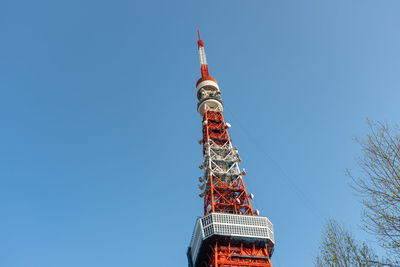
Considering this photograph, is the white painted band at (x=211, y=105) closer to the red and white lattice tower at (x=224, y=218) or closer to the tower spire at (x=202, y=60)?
the red and white lattice tower at (x=224, y=218)

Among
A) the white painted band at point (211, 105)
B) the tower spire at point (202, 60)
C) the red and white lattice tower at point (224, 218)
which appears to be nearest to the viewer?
the red and white lattice tower at point (224, 218)

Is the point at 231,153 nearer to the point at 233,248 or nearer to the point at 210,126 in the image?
the point at 210,126

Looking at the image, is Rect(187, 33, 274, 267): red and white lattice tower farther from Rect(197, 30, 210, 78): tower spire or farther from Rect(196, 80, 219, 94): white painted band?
Rect(197, 30, 210, 78): tower spire

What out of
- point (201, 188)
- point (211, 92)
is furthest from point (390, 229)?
point (211, 92)

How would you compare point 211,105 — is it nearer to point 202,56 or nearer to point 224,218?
point 202,56

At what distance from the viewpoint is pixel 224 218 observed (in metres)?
49.6

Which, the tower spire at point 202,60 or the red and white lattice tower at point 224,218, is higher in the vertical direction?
A: the tower spire at point 202,60

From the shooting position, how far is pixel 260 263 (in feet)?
154

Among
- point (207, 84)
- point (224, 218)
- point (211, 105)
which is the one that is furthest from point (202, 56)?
point (224, 218)

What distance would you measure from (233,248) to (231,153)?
776 inches

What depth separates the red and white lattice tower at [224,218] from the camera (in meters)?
47.6

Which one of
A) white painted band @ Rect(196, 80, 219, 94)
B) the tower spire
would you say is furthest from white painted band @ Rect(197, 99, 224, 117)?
the tower spire

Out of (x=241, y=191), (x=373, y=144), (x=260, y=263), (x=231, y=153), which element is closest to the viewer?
(x=373, y=144)

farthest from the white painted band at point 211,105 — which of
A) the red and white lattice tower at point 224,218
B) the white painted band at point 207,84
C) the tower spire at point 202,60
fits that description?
the tower spire at point 202,60
